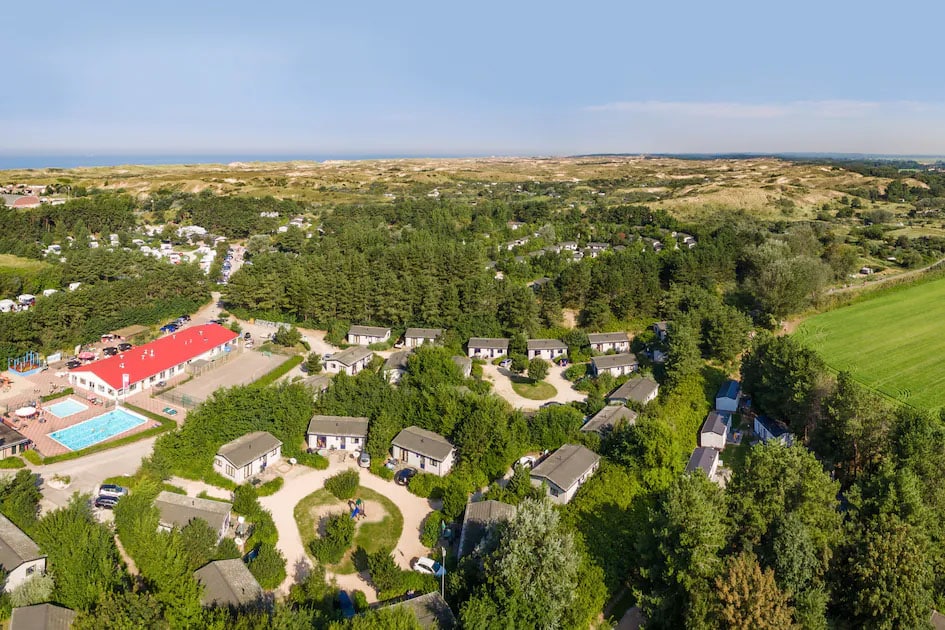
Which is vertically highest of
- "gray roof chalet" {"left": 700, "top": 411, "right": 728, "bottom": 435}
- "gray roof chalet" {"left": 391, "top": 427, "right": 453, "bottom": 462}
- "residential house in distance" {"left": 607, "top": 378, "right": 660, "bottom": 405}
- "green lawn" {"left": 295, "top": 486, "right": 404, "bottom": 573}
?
"gray roof chalet" {"left": 391, "top": 427, "right": 453, "bottom": 462}

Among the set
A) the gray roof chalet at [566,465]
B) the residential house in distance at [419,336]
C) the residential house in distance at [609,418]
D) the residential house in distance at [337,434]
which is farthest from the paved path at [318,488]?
the residential house in distance at [419,336]

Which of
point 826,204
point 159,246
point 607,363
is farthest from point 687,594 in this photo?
point 826,204

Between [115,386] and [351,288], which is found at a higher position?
[351,288]

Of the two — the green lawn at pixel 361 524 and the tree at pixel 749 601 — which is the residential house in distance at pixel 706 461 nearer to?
the tree at pixel 749 601

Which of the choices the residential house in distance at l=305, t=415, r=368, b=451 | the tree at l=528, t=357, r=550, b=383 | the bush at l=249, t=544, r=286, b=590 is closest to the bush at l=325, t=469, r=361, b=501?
the residential house in distance at l=305, t=415, r=368, b=451

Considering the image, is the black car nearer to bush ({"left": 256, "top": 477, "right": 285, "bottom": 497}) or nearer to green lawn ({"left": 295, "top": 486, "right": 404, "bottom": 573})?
green lawn ({"left": 295, "top": 486, "right": 404, "bottom": 573})

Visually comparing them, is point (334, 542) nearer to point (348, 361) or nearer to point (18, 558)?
point (18, 558)

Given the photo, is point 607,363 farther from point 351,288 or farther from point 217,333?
point 217,333
